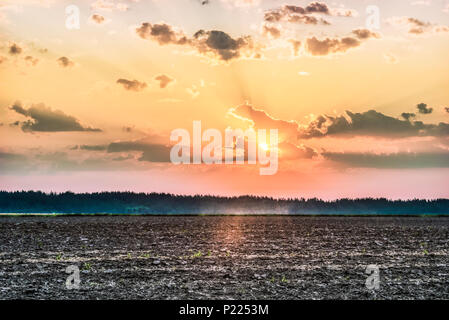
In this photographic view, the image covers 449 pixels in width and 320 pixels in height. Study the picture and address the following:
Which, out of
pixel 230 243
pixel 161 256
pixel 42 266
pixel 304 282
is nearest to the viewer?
pixel 304 282

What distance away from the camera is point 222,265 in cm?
2714

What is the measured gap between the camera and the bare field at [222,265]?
846 inches

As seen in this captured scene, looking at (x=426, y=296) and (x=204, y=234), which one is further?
(x=204, y=234)

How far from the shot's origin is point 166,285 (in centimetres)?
2245

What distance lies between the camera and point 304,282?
23219 mm

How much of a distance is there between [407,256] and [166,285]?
16.0m

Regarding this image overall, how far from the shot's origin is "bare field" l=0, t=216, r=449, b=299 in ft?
70.5

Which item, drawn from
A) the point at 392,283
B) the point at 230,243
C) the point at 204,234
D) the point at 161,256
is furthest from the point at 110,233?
the point at 392,283
